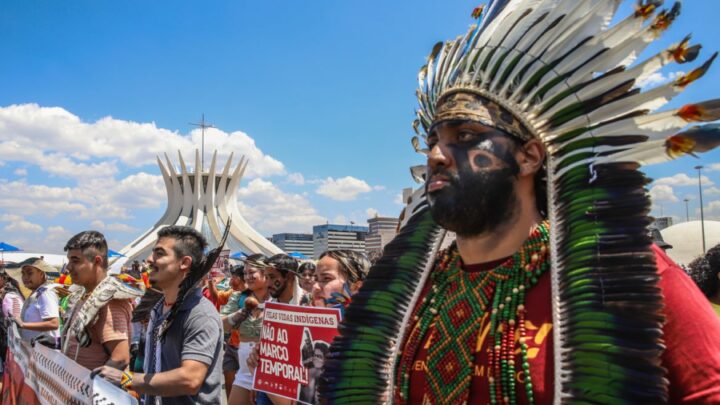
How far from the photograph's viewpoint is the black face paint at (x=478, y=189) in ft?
5.59

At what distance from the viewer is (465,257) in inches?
74.5

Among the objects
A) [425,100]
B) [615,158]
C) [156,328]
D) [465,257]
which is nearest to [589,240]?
[615,158]

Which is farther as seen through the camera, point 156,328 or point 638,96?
point 156,328

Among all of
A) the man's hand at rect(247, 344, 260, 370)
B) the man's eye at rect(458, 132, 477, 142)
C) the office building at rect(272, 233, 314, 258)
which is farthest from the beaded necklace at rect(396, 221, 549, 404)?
the office building at rect(272, 233, 314, 258)

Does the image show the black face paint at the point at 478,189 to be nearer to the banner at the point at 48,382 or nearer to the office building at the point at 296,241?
the banner at the point at 48,382

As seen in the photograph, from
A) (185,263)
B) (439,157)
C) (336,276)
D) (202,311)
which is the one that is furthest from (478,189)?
(336,276)

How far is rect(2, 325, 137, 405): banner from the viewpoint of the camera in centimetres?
307

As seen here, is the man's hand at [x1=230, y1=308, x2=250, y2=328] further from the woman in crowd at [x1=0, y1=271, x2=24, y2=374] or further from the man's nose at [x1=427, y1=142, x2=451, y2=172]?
the man's nose at [x1=427, y1=142, x2=451, y2=172]

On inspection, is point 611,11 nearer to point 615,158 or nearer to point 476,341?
point 615,158

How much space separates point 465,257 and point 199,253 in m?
2.75

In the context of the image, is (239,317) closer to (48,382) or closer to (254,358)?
(254,358)

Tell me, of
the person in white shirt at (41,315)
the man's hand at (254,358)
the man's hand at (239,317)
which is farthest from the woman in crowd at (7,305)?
the man's hand at (254,358)

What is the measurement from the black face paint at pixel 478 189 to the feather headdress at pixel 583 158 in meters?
0.10

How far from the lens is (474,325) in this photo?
169 cm
